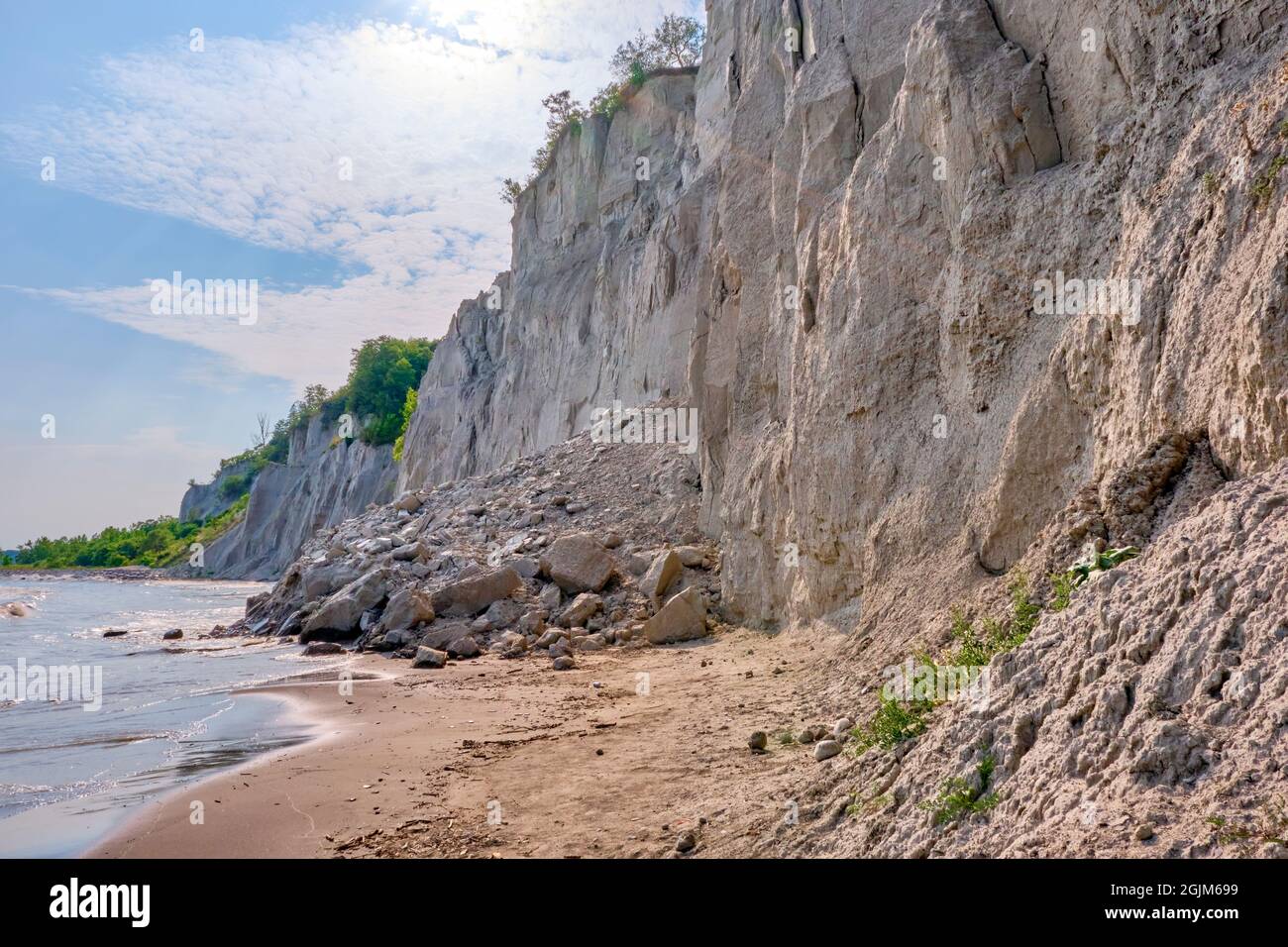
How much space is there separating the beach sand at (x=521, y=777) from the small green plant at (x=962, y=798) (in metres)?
0.91

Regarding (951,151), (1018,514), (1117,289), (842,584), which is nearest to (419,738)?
(842,584)

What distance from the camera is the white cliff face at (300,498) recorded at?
48.9 meters

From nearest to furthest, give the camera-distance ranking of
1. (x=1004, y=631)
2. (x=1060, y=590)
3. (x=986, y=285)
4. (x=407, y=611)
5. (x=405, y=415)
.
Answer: (x=1060, y=590)
(x=1004, y=631)
(x=986, y=285)
(x=407, y=611)
(x=405, y=415)

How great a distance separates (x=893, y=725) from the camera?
4312 millimetres

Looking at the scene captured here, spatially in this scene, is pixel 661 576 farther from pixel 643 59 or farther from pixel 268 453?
pixel 268 453

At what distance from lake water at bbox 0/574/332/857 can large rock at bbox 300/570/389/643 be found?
0.65 m

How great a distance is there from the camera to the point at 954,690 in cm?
448

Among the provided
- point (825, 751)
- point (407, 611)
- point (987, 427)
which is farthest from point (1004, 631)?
point (407, 611)

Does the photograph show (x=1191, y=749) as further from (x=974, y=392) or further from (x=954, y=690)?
(x=974, y=392)

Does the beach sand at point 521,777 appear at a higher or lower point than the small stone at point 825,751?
lower

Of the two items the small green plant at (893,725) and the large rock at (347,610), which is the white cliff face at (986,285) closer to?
the small green plant at (893,725)

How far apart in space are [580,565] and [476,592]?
165 cm

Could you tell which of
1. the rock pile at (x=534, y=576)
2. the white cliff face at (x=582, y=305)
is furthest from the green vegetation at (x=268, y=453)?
the rock pile at (x=534, y=576)

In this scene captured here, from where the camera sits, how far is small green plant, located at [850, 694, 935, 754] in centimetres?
412
